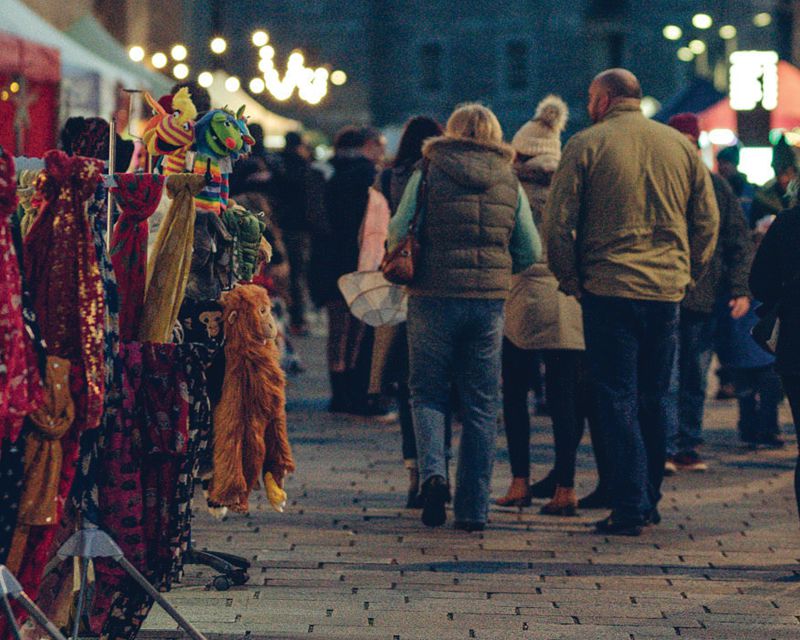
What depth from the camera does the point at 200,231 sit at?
6.16 m

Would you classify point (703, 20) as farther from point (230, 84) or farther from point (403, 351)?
point (403, 351)

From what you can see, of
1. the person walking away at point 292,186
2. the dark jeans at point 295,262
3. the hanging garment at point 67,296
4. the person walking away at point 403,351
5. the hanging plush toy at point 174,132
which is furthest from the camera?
the dark jeans at point 295,262

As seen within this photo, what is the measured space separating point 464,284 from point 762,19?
5766 cm

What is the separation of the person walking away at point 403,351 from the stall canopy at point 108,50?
1068 cm

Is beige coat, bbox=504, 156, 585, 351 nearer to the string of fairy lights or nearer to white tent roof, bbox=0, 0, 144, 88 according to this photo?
white tent roof, bbox=0, 0, 144, 88

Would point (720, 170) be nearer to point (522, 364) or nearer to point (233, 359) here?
point (522, 364)

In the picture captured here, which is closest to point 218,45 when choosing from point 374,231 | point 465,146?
point 374,231

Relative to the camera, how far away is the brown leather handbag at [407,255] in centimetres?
761

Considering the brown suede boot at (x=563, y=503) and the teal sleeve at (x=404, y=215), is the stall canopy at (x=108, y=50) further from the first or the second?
the brown suede boot at (x=563, y=503)

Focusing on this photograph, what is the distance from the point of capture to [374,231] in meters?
9.04

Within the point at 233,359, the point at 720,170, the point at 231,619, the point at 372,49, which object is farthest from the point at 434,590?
the point at 372,49

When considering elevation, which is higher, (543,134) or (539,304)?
(543,134)

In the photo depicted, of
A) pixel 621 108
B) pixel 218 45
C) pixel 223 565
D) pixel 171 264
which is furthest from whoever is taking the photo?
pixel 218 45

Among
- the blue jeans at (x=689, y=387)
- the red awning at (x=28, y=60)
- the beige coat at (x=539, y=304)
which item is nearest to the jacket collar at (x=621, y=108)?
the beige coat at (x=539, y=304)
